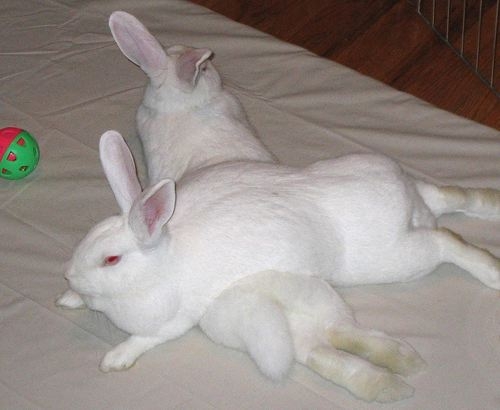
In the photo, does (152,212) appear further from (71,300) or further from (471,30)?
(471,30)

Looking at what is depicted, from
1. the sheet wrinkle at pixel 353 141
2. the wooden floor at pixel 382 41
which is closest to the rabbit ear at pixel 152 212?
the sheet wrinkle at pixel 353 141

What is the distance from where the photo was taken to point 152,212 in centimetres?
160

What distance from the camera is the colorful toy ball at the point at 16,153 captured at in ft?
6.79

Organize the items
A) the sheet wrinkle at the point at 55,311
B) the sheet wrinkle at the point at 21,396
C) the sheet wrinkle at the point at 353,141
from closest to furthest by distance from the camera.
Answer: the sheet wrinkle at the point at 21,396
the sheet wrinkle at the point at 55,311
the sheet wrinkle at the point at 353,141

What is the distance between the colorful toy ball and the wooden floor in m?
0.98

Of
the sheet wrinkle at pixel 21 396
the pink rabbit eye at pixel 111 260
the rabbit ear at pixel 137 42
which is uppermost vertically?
the rabbit ear at pixel 137 42

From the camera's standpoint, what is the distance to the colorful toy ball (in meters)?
2.07

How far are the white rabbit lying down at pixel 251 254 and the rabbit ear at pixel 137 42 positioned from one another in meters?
0.37

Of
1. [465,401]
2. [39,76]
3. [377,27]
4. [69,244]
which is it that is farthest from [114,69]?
[465,401]

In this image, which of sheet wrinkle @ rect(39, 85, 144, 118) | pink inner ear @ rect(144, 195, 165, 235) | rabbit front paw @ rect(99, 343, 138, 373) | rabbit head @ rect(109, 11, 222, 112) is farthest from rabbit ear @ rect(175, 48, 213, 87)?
rabbit front paw @ rect(99, 343, 138, 373)

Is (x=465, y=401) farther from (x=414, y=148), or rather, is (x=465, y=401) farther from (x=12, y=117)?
(x=12, y=117)

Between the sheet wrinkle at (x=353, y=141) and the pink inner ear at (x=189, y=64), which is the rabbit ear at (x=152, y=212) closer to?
the pink inner ear at (x=189, y=64)

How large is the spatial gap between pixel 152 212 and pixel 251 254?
0.19 metres

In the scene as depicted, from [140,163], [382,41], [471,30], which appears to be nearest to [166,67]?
[140,163]
